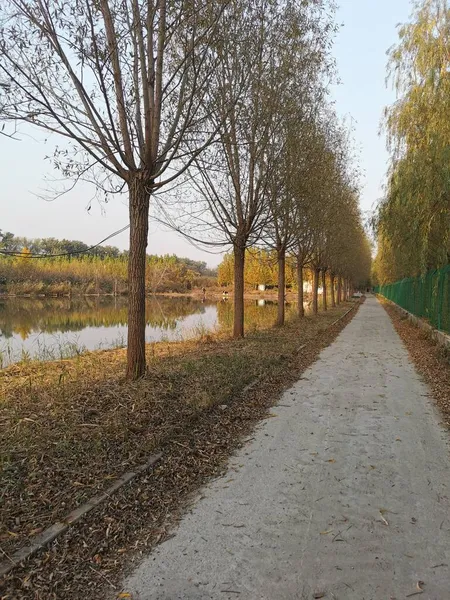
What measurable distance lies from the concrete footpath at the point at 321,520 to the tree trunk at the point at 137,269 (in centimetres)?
214

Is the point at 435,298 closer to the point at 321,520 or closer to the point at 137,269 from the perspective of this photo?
the point at 137,269

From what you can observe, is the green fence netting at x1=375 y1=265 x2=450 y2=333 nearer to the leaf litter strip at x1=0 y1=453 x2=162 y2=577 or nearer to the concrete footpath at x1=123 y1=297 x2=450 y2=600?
the concrete footpath at x1=123 y1=297 x2=450 y2=600

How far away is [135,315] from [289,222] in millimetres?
9465

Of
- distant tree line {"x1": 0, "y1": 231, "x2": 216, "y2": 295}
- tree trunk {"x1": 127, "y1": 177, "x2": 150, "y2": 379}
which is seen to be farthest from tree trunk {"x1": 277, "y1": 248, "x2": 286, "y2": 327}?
distant tree line {"x1": 0, "y1": 231, "x2": 216, "y2": 295}

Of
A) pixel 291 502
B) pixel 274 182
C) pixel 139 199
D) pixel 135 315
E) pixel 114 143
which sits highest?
pixel 274 182

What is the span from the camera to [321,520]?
135 inches

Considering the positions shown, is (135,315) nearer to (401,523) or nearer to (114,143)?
(114,143)

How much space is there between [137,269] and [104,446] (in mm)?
2892

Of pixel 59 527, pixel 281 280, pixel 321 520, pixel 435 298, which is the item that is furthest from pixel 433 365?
pixel 59 527

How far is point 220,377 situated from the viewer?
7.42 m

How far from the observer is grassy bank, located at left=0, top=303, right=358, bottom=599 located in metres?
2.97

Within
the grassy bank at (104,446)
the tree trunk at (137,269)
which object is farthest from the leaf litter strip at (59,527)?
the tree trunk at (137,269)

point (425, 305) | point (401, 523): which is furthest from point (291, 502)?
point (425, 305)

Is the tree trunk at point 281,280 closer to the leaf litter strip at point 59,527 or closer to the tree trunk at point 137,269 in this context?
the tree trunk at point 137,269
